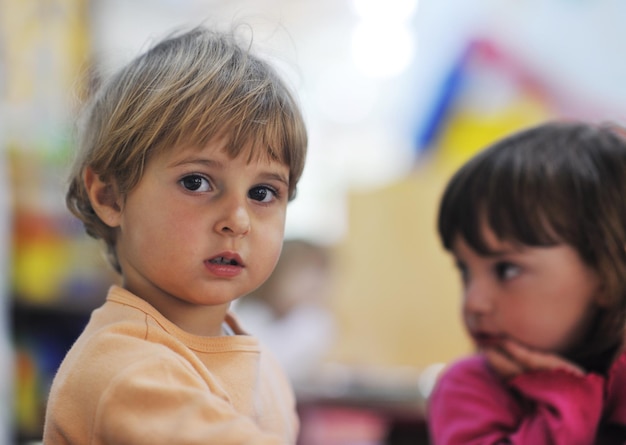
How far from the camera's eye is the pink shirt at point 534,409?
0.92m

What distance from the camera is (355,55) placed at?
3.52 m

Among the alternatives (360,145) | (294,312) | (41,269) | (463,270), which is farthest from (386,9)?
(463,270)

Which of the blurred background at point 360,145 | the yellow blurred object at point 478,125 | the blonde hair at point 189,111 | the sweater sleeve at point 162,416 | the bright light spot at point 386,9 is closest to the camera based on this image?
the sweater sleeve at point 162,416

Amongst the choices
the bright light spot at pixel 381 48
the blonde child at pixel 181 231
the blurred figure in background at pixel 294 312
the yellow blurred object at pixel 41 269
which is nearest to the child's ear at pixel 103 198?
the blonde child at pixel 181 231

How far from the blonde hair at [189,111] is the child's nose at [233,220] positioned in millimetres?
50

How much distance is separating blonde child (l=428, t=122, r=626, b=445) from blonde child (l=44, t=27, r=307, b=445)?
30 cm

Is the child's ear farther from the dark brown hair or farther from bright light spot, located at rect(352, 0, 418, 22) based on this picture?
bright light spot, located at rect(352, 0, 418, 22)

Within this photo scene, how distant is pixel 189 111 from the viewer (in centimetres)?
72

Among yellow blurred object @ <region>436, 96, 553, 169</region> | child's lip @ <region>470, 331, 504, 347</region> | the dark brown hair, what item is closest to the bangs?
the dark brown hair

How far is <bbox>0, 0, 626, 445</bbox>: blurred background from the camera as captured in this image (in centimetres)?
249

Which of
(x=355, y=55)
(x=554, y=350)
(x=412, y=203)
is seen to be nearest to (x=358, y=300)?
(x=412, y=203)

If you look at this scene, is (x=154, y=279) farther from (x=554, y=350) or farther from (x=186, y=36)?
(x=554, y=350)

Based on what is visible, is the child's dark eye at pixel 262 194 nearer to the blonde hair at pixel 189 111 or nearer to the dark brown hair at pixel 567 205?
the blonde hair at pixel 189 111

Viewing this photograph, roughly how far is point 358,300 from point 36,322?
1440 millimetres
